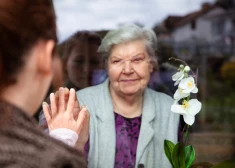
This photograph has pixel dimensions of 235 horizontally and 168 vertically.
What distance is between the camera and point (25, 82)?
101 cm

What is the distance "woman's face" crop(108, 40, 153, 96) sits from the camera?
79.6 inches

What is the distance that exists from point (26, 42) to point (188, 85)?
86cm

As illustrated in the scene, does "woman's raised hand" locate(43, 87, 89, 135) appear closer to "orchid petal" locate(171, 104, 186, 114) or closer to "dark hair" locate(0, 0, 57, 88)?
"dark hair" locate(0, 0, 57, 88)

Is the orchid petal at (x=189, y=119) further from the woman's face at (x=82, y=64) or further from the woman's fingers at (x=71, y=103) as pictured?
the woman's face at (x=82, y=64)

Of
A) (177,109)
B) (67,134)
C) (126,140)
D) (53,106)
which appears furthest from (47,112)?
(126,140)

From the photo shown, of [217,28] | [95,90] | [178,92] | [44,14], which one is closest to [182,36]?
[217,28]

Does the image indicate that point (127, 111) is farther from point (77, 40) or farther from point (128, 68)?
point (77, 40)

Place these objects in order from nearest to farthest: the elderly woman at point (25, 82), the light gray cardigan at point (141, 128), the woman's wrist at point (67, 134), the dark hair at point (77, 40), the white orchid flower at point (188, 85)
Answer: the elderly woman at point (25, 82)
the woman's wrist at point (67, 134)
the white orchid flower at point (188, 85)
the light gray cardigan at point (141, 128)
the dark hair at point (77, 40)

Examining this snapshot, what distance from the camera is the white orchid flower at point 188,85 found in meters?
1.71

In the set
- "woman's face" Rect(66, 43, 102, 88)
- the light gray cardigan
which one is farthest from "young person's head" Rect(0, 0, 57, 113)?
"woman's face" Rect(66, 43, 102, 88)

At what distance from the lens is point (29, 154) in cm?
94

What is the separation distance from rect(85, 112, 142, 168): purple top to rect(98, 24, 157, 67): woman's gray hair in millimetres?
279

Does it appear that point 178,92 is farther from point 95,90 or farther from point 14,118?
point 14,118

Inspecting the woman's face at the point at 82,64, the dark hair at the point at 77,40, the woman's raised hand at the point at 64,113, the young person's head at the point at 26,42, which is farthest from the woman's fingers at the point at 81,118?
the woman's face at the point at 82,64
